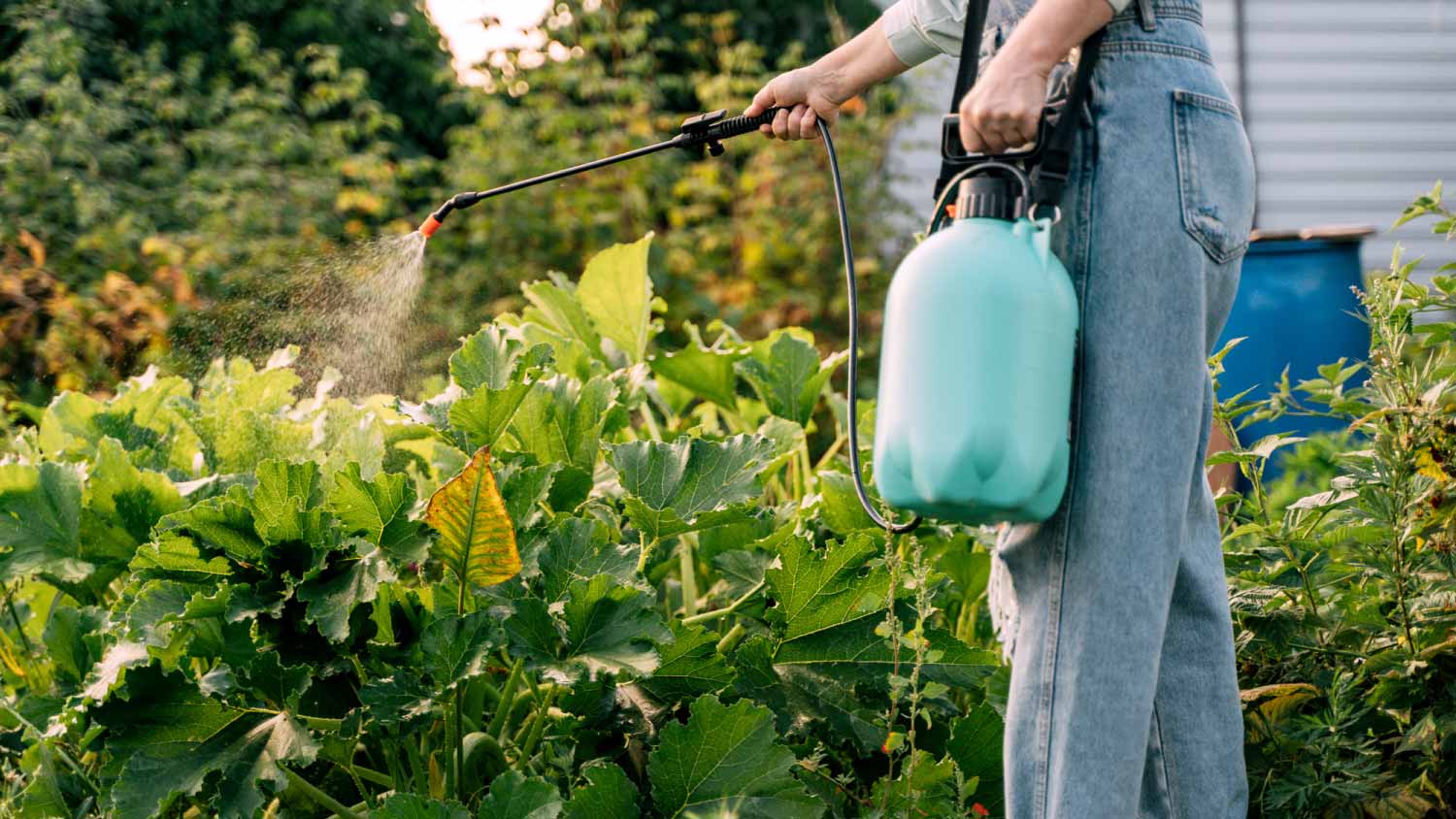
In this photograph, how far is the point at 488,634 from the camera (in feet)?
4.65

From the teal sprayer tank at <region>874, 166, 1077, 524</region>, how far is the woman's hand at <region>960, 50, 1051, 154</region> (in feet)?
0.23

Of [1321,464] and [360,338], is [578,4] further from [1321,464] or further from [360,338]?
[1321,464]

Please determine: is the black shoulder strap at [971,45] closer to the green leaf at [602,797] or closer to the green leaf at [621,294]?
the green leaf at [602,797]

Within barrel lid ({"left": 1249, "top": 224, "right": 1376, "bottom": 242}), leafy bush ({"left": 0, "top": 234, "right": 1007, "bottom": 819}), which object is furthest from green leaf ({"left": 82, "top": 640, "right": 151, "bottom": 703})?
barrel lid ({"left": 1249, "top": 224, "right": 1376, "bottom": 242})

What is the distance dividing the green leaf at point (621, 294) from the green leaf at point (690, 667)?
32.6 inches

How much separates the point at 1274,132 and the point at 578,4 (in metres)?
3.33

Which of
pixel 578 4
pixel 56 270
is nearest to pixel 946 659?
pixel 56 270

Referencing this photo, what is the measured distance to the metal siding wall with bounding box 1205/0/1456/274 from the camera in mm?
6129

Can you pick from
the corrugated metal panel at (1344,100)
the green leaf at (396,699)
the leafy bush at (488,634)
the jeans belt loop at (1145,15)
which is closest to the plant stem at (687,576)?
the leafy bush at (488,634)

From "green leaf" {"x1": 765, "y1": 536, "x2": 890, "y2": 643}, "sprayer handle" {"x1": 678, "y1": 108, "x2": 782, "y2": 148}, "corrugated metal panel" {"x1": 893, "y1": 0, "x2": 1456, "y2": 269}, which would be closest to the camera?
"green leaf" {"x1": 765, "y1": 536, "x2": 890, "y2": 643}

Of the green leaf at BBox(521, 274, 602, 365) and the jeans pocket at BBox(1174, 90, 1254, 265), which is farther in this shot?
the green leaf at BBox(521, 274, 602, 365)

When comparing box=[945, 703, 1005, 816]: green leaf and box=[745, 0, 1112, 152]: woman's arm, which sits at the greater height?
box=[745, 0, 1112, 152]: woman's arm

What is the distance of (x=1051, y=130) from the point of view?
1.20m

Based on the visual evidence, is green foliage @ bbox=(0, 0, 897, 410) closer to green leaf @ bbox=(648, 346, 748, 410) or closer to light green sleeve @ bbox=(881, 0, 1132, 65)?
green leaf @ bbox=(648, 346, 748, 410)
